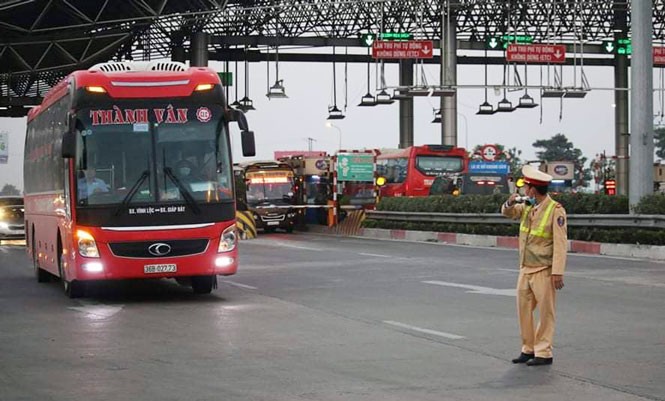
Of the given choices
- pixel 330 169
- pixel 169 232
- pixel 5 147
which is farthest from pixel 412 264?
pixel 5 147

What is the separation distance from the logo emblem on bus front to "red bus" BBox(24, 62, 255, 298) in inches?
0.5

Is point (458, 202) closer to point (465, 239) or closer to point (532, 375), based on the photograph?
point (465, 239)

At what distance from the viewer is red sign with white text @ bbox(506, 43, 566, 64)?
1751 inches

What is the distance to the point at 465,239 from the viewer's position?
33969 millimetres

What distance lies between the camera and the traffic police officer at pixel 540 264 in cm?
1052

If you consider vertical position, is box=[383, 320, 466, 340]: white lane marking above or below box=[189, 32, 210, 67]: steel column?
below

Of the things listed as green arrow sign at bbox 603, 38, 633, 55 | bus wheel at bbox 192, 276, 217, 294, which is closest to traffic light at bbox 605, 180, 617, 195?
green arrow sign at bbox 603, 38, 633, 55

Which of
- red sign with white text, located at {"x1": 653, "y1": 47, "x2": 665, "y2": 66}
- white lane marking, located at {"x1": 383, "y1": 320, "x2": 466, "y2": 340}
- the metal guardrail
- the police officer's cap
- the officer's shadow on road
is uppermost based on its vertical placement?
red sign with white text, located at {"x1": 653, "y1": 47, "x2": 665, "y2": 66}

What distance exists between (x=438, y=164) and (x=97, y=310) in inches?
1326

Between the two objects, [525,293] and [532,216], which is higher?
[532,216]

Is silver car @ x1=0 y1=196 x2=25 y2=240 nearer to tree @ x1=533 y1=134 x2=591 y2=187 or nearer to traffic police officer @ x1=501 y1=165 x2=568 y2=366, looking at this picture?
traffic police officer @ x1=501 y1=165 x2=568 y2=366

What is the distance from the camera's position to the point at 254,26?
5553 centimetres

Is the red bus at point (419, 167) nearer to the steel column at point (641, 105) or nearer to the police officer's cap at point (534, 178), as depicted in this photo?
the steel column at point (641, 105)

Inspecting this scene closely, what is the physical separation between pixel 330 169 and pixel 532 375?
123ft
